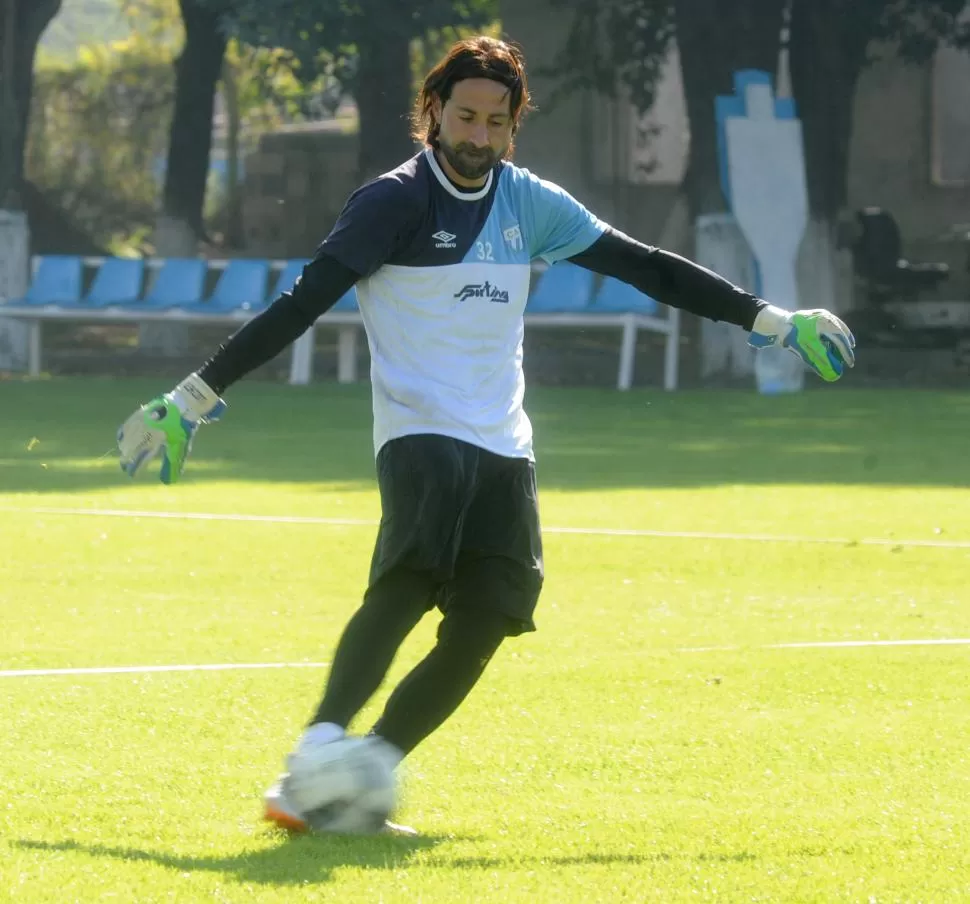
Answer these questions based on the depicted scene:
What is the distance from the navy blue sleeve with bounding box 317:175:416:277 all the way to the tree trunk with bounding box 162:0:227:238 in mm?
24038

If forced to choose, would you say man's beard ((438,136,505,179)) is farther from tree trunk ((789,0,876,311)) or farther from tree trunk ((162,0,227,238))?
tree trunk ((162,0,227,238))

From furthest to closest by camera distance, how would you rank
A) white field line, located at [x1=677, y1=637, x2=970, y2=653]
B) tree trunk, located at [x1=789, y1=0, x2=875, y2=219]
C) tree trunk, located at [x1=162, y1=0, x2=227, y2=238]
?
tree trunk, located at [x1=162, y1=0, x2=227, y2=238], tree trunk, located at [x1=789, y1=0, x2=875, y2=219], white field line, located at [x1=677, y1=637, x2=970, y2=653]

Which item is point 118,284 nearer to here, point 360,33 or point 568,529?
point 360,33

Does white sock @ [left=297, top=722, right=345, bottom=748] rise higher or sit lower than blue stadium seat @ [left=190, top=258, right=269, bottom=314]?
higher

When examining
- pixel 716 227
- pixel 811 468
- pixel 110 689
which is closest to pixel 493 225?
pixel 110 689

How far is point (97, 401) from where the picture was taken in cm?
2045

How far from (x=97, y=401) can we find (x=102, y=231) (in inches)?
1137

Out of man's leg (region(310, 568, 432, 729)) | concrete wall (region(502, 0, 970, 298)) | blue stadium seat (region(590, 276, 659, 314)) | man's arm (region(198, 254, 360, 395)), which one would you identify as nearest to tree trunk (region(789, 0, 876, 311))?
blue stadium seat (region(590, 276, 659, 314))

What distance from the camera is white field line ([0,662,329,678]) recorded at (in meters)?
7.16

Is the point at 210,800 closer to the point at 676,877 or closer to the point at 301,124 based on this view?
the point at 676,877

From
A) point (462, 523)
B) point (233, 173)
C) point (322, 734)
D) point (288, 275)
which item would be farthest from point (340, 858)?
point (233, 173)

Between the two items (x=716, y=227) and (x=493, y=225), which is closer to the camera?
(x=493, y=225)

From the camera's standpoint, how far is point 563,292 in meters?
23.2

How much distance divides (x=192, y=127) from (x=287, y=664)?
2264 cm
